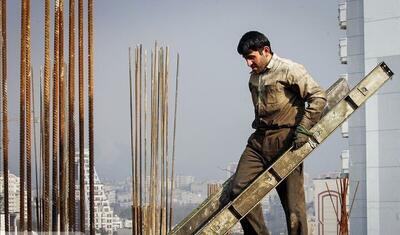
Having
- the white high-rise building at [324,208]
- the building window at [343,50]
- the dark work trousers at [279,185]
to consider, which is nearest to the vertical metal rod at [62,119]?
the dark work trousers at [279,185]

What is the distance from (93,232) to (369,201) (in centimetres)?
1065

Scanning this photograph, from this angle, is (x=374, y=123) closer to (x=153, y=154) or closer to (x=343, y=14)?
(x=343, y=14)

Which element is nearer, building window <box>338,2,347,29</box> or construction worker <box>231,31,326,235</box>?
construction worker <box>231,31,326,235</box>

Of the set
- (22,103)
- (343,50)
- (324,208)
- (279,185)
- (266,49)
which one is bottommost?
(324,208)

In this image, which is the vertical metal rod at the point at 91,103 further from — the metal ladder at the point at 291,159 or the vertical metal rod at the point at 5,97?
the metal ladder at the point at 291,159

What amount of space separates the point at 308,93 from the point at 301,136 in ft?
0.48

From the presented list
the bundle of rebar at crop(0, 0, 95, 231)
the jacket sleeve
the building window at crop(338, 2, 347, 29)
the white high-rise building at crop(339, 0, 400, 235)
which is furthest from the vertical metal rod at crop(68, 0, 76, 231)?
the building window at crop(338, 2, 347, 29)

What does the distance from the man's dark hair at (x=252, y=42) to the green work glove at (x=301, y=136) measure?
0.94ft

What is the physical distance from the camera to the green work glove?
2.71 m

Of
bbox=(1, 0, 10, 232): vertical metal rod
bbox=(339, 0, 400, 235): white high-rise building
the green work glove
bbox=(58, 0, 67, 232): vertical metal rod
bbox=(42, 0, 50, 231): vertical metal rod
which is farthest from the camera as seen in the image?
bbox=(339, 0, 400, 235): white high-rise building

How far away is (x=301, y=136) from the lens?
271cm

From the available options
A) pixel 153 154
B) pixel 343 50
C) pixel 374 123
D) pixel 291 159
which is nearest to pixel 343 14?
pixel 343 50

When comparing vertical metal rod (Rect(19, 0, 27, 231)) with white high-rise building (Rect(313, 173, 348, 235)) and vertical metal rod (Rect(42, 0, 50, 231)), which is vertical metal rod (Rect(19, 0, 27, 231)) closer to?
vertical metal rod (Rect(42, 0, 50, 231))

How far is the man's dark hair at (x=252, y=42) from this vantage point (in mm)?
2723
